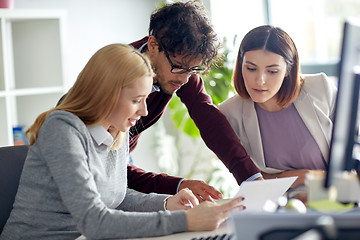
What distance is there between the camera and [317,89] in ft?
7.40

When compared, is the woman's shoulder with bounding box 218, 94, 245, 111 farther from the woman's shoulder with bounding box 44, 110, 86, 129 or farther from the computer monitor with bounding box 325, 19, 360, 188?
the computer monitor with bounding box 325, 19, 360, 188

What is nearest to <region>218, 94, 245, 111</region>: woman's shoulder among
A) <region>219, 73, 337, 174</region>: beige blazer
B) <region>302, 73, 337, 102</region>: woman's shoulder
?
<region>219, 73, 337, 174</region>: beige blazer

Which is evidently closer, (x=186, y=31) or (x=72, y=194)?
(x=72, y=194)

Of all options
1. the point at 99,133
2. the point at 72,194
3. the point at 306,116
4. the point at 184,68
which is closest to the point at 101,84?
the point at 99,133

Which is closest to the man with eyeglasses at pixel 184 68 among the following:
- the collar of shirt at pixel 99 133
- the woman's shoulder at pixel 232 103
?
the woman's shoulder at pixel 232 103

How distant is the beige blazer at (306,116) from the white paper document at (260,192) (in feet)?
1.99

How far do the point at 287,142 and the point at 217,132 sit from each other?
299 millimetres

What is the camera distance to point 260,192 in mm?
1559

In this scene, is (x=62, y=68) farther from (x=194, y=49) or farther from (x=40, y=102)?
(x=194, y=49)

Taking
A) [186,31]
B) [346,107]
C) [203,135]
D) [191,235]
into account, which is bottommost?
[191,235]

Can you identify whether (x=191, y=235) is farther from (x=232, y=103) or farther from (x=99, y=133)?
(x=232, y=103)

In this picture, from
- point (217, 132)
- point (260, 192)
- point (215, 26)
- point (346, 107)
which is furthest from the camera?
point (215, 26)

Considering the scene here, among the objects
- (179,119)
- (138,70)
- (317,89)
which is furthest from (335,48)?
(138,70)

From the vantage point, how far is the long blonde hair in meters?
1.58
